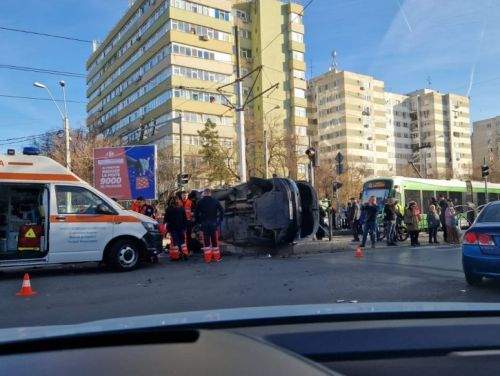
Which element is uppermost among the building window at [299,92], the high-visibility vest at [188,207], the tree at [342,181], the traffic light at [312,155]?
the building window at [299,92]

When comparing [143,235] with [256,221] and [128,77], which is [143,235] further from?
[128,77]

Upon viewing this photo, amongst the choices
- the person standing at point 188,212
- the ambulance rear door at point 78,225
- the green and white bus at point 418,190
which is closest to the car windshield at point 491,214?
the ambulance rear door at point 78,225

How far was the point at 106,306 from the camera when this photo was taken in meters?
7.93

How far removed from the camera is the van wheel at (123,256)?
38.5ft

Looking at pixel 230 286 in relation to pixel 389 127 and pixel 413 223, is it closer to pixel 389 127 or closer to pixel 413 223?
pixel 413 223

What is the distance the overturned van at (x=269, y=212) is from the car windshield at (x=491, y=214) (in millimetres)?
5605

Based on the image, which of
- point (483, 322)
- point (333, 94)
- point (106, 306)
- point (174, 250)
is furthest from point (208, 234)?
point (333, 94)

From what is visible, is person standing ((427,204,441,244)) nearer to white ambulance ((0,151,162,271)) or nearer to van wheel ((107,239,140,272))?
white ambulance ((0,151,162,271))

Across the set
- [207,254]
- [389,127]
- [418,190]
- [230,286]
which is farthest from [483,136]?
[230,286]

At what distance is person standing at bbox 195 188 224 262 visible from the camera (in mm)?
13125

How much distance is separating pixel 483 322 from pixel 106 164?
77.1ft

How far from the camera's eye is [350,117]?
327ft

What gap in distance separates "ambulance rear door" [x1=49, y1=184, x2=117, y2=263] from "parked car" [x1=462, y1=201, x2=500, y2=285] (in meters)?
7.29

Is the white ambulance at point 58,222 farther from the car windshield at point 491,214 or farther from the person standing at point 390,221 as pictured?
the person standing at point 390,221
